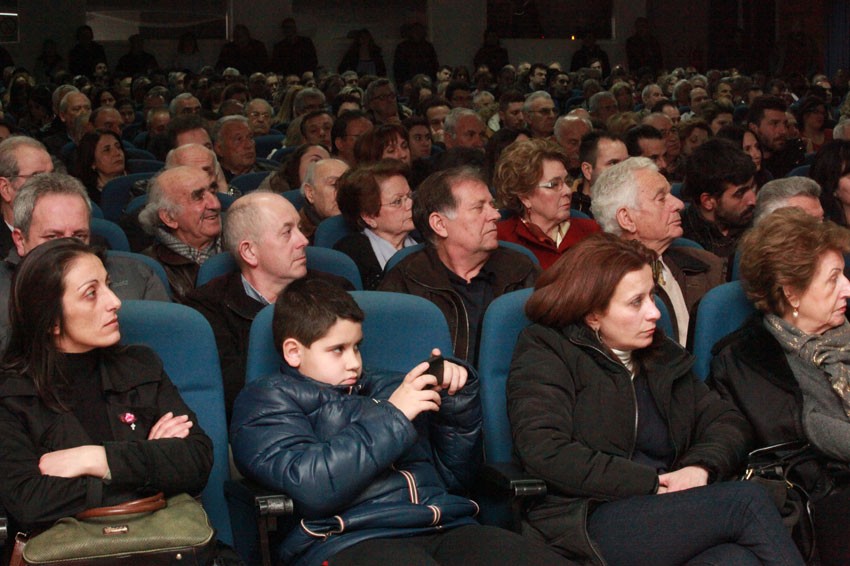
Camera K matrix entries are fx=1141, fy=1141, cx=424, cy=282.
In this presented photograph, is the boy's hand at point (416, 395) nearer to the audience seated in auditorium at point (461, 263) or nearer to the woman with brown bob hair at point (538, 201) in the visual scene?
the audience seated in auditorium at point (461, 263)

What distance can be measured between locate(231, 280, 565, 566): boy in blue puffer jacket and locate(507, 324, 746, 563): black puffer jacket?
120 millimetres

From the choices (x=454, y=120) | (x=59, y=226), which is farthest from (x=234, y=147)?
(x=59, y=226)

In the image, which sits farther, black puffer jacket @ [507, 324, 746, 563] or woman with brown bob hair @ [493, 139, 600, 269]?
woman with brown bob hair @ [493, 139, 600, 269]

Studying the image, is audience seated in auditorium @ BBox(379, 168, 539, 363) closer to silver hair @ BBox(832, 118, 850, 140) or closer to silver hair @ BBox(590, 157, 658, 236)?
silver hair @ BBox(590, 157, 658, 236)

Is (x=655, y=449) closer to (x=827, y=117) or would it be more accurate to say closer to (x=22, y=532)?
(x=22, y=532)

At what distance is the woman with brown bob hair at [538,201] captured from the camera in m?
4.00

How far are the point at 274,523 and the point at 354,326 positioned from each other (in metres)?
0.48

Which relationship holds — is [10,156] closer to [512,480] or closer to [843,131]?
[512,480]

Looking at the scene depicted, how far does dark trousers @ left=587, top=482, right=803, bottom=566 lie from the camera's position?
2354mm

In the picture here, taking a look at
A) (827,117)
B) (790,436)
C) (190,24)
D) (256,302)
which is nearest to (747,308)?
(790,436)

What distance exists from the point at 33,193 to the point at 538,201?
5.60ft

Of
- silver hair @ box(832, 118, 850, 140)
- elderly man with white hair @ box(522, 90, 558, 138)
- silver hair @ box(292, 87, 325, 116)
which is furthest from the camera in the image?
silver hair @ box(292, 87, 325, 116)

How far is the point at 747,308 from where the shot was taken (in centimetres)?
297

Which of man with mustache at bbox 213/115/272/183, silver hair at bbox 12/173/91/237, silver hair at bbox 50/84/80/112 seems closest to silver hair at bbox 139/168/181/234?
Result: silver hair at bbox 12/173/91/237
